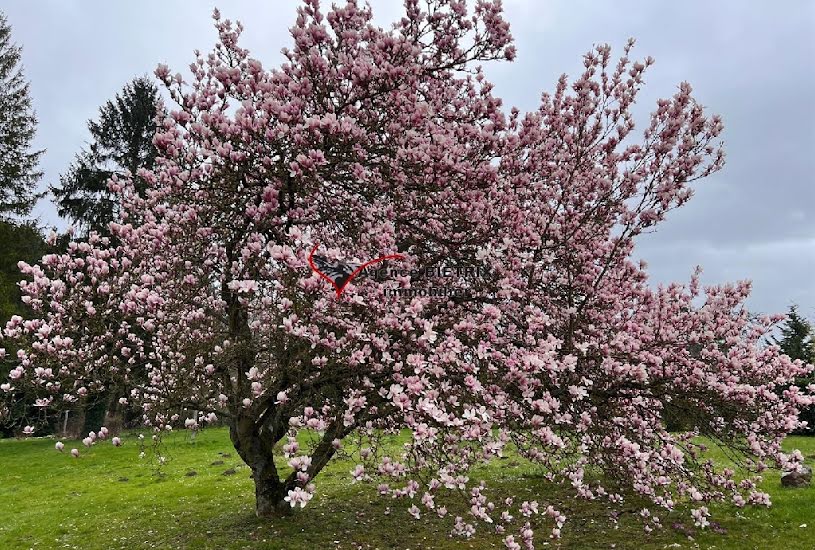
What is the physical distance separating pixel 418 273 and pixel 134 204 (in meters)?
5.86

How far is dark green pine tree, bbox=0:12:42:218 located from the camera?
28.0 meters

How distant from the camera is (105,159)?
29.9 metres

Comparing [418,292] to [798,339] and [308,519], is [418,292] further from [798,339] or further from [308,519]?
[798,339]

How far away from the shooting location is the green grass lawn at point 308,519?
10.1m

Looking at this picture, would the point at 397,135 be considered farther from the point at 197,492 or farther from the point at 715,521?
the point at 197,492

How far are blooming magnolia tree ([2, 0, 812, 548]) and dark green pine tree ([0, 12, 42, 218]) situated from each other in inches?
977

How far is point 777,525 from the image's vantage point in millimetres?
10938

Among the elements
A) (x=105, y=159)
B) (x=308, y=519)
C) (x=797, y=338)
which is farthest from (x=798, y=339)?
(x=105, y=159)

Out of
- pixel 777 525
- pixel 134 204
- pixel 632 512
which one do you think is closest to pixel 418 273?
pixel 134 204

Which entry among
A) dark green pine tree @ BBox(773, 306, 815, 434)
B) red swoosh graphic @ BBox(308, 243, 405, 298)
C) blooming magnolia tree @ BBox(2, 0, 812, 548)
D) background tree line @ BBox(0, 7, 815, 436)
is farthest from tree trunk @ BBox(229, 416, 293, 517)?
dark green pine tree @ BBox(773, 306, 815, 434)

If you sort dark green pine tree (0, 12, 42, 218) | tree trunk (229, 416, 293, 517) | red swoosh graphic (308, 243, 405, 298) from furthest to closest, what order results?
dark green pine tree (0, 12, 42, 218)
tree trunk (229, 416, 293, 517)
red swoosh graphic (308, 243, 405, 298)

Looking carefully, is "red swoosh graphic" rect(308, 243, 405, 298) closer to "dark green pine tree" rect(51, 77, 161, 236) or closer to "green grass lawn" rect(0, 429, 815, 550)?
"green grass lawn" rect(0, 429, 815, 550)

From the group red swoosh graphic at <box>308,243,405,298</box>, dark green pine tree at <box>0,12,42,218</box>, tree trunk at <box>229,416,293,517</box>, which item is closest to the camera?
red swoosh graphic at <box>308,243,405,298</box>

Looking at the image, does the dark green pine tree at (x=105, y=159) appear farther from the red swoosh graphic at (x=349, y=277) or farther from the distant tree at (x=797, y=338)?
the distant tree at (x=797, y=338)
